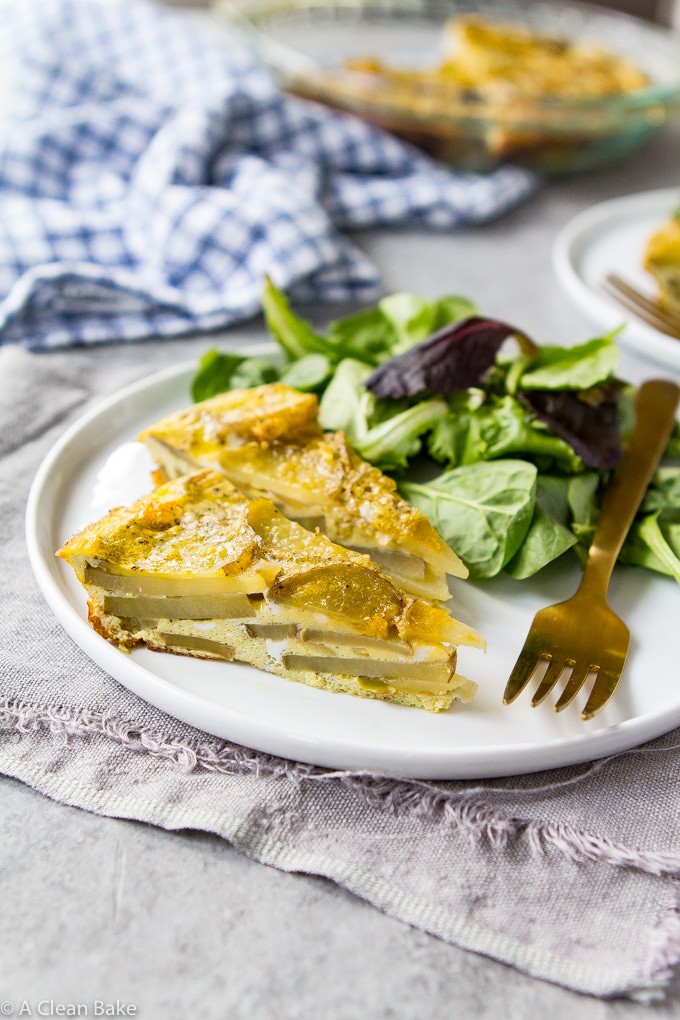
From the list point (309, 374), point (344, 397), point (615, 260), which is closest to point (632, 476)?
point (344, 397)

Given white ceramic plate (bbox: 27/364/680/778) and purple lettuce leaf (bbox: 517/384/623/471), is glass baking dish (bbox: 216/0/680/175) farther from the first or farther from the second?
white ceramic plate (bbox: 27/364/680/778)

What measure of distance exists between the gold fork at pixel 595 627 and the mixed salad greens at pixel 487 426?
0.05 metres

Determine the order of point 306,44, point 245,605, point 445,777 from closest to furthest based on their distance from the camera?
point 445,777 → point 245,605 → point 306,44

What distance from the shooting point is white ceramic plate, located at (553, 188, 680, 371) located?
11.8 feet

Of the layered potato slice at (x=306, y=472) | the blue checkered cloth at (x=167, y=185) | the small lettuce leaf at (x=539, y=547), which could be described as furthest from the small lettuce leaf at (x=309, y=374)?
the small lettuce leaf at (x=539, y=547)

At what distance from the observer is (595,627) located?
2.20 meters

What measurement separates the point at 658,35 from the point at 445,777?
503 cm

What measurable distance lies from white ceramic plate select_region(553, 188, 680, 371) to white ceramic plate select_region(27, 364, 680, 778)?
4.53 ft

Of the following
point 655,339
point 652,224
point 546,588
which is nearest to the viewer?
point 546,588

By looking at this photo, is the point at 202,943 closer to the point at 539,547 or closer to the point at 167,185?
the point at 539,547

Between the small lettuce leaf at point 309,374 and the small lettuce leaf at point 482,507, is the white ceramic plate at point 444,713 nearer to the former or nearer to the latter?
the small lettuce leaf at point 482,507

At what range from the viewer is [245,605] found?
2133 millimetres

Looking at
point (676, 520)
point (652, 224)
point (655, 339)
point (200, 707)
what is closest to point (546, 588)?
point (676, 520)

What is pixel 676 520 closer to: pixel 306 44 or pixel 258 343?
pixel 258 343
